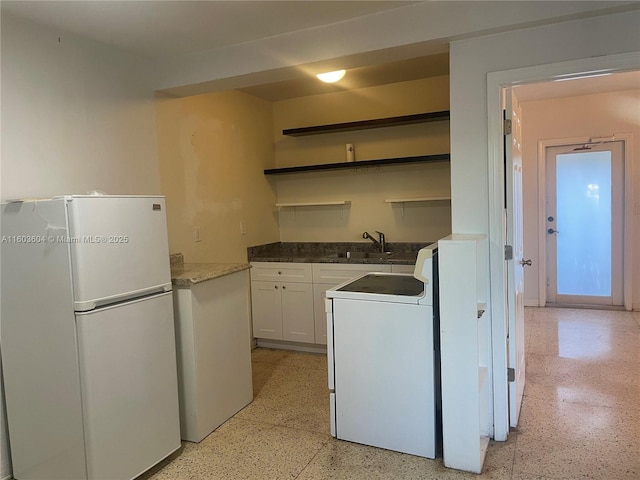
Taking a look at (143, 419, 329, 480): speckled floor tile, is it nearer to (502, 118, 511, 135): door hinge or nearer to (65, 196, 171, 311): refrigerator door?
(65, 196, 171, 311): refrigerator door

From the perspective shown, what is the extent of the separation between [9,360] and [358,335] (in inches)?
68.9

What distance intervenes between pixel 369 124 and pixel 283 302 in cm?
182

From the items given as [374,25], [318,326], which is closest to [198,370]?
[318,326]

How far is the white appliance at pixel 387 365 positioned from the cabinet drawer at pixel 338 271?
117cm

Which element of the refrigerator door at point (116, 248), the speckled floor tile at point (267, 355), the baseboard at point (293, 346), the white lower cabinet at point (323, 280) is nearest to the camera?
the refrigerator door at point (116, 248)

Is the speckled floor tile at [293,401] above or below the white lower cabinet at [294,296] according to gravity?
below

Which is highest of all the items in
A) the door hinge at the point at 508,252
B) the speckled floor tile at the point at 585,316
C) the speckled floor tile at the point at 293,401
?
the door hinge at the point at 508,252

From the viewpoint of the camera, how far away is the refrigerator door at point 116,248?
1909 mm

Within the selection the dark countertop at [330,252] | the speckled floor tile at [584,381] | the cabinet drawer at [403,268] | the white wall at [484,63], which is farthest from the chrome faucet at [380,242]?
the white wall at [484,63]

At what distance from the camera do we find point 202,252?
3.58 meters

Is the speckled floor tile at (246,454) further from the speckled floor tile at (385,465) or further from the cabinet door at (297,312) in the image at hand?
the cabinet door at (297,312)

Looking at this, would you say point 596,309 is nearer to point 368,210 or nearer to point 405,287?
point 368,210

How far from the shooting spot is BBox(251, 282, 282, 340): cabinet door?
13.4ft

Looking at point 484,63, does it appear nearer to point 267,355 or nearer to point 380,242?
point 380,242
